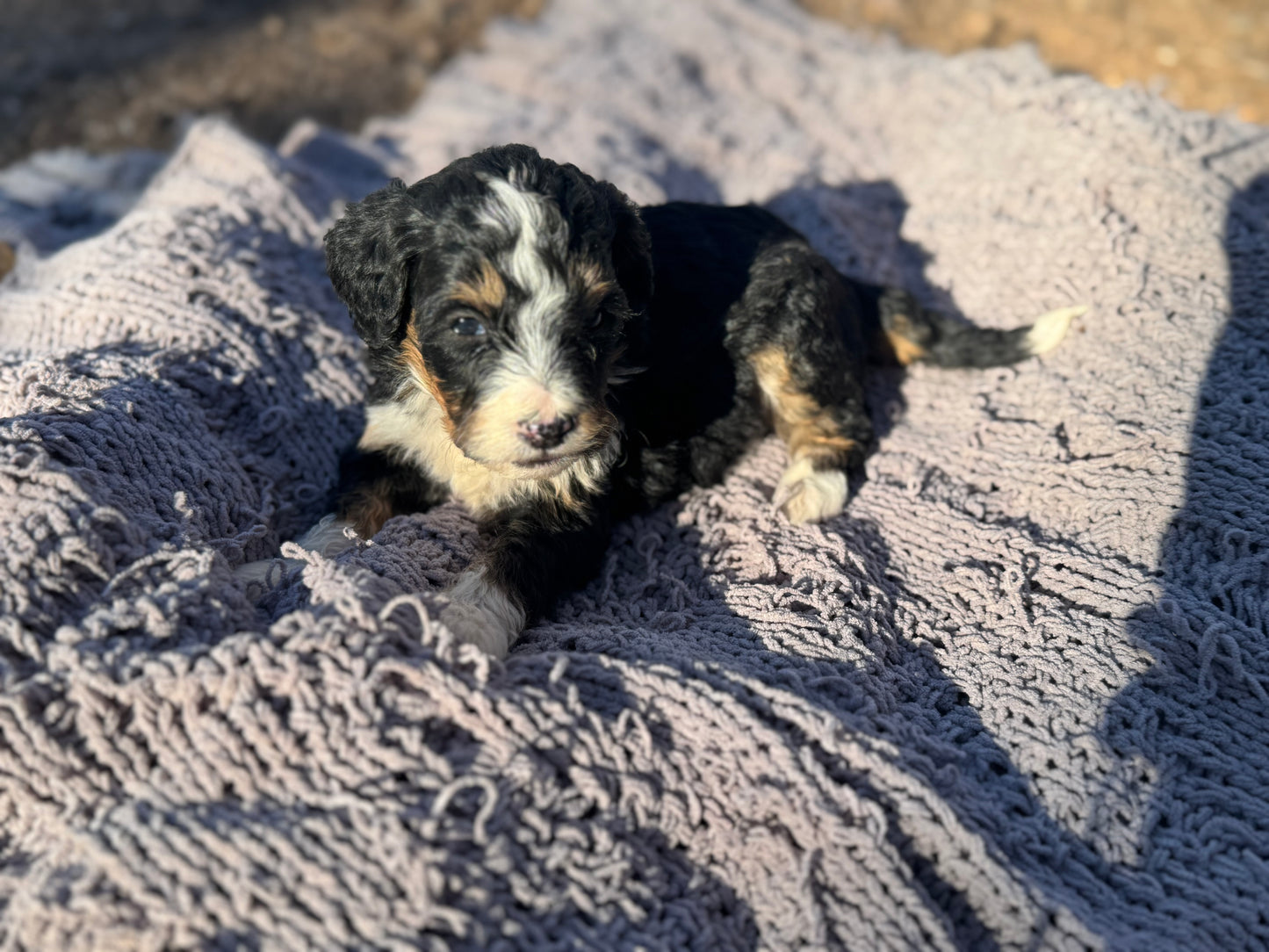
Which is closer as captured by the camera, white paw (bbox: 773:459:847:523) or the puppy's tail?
white paw (bbox: 773:459:847:523)

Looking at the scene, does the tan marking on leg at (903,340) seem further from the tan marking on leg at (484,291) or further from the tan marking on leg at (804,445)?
the tan marking on leg at (484,291)

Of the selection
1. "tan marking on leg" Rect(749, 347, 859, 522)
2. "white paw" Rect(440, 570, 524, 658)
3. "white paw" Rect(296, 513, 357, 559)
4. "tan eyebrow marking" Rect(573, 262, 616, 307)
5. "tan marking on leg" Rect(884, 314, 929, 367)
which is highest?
"tan eyebrow marking" Rect(573, 262, 616, 307)

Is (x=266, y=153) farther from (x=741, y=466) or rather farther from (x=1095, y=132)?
(x=1095, y=132)

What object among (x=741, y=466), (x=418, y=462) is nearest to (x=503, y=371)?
(x=418, y=462)

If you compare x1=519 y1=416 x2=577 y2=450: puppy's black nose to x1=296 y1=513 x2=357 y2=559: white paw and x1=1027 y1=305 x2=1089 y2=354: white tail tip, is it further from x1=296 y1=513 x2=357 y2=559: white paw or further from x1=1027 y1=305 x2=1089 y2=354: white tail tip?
x1=1027 y1=305 x2=1089 y2=354: white tail tip

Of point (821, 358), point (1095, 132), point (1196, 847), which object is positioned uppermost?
point (1095, 132)

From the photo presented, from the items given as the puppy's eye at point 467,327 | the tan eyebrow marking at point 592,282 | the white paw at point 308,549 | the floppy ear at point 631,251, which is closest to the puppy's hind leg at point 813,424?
the floppy ear at point 631,251

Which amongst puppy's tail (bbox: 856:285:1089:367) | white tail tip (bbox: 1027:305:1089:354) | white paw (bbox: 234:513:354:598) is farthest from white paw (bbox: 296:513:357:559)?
white tail tip (bbox: 1027:305:1089:354)
